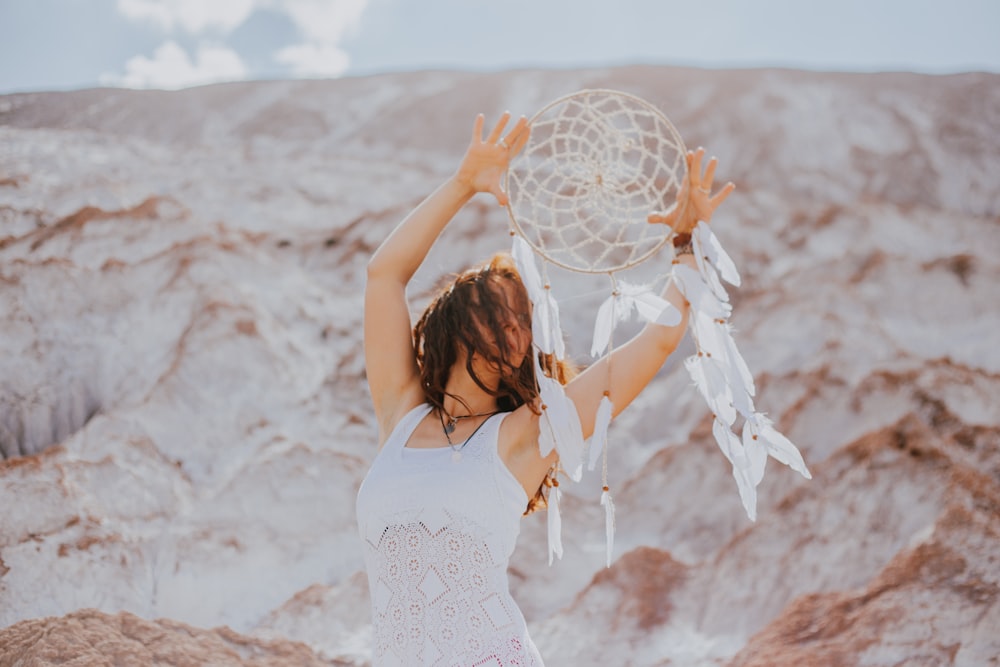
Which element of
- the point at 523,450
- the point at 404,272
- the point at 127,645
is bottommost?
the point at 127,645

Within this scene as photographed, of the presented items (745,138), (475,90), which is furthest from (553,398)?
(475,90)

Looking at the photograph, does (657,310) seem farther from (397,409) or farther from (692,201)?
(397,409)

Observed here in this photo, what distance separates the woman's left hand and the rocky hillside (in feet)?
0.93

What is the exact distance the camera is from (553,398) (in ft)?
4.62

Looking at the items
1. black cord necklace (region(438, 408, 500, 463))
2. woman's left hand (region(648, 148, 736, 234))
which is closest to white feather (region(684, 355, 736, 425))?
woman's left hand (region(648, 148, 736, 234))

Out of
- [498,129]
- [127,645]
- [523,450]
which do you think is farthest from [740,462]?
[127,645]

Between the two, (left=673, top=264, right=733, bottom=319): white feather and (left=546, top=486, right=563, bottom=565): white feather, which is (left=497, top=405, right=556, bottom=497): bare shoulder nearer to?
(left=546, top=486, right=563, bottom=565): white feather

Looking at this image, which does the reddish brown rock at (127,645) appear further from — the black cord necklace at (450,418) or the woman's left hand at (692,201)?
the woman's left hand at (692,201)

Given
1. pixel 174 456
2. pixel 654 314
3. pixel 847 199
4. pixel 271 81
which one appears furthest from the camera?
pixel 271 81

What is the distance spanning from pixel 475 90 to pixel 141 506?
398 inches

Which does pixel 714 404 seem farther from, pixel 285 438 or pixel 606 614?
pixel 285 438

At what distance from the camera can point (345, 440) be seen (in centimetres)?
409

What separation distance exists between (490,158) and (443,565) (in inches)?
27.7

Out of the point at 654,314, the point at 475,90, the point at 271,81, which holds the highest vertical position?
the point at 271,81
